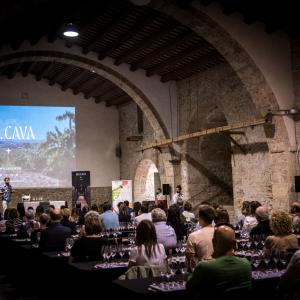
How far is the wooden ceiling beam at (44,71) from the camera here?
63.5ft

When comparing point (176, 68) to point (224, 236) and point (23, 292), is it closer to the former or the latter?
point (23, 292)

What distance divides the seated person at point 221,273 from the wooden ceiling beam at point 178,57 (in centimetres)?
1110

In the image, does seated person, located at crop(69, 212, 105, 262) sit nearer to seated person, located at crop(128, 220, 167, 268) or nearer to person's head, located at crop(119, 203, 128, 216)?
seated person, located at crop(128, 220, 167, 268)

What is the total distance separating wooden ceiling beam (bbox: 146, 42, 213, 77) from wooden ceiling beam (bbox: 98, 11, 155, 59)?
1.65 metres

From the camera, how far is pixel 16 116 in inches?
792

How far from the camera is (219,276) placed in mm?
3252

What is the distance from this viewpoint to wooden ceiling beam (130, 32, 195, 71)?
531 inches

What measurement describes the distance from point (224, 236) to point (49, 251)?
3.77 meters

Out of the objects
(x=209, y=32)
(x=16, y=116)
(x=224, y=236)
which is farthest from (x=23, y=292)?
(x=16, y=116)

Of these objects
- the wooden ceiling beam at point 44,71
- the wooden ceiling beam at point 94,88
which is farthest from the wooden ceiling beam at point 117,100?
the wooden ceiling beam at point 44,71

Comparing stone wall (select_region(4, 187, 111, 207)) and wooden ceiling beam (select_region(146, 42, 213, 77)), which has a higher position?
wooden ceiling beam (select_region(146, 42, 213, 77))

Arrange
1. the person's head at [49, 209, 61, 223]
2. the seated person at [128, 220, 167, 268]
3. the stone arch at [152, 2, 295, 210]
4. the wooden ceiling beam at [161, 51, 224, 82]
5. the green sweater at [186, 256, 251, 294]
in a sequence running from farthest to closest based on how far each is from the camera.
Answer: the wooden ceiling beam at [161, 51, 224, 82]
the stone arch at [152, 2, 295, 210]
the person's head at [49, 209, 61, 223]
the seated person at [128, 220, 167, 268]
the green sweater at [186, 256, 251, 294]

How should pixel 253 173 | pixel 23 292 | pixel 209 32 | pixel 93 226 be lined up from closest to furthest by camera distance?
pixel 93 226 → pixel 23 292 → pixel 209 32 → pixel 253 173

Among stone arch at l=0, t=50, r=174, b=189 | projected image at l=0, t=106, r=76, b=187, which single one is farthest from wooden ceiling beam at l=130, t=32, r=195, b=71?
projected image at l=0, t=106, r=76, b=187
